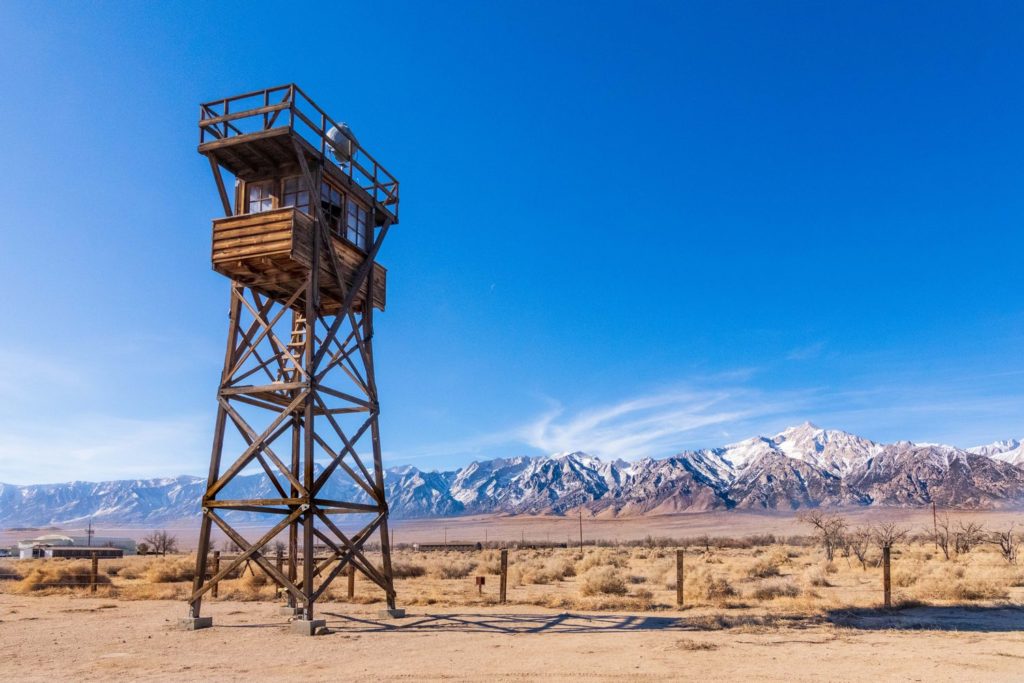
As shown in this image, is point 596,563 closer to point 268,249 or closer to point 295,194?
point 295,194

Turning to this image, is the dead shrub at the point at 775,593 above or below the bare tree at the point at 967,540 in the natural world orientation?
above

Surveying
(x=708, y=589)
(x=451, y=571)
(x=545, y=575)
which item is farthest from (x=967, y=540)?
(x=451, y=571)

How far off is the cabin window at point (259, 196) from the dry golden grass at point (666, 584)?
385 inches

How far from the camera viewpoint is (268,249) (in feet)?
52.0

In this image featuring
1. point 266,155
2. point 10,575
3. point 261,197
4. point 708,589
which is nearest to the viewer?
point 266,155

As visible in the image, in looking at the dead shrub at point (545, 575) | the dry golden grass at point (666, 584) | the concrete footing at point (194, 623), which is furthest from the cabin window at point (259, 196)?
the dead shrub at point (545, 575)

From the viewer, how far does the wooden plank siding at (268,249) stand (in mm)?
15828

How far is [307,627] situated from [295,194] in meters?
8.42

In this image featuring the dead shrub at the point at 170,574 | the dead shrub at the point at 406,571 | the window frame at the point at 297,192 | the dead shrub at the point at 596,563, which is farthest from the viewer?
the dead shrub at the point at 596,563

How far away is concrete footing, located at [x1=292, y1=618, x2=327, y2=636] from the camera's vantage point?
577 inches

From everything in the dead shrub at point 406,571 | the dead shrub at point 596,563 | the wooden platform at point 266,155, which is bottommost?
the dead shrub at point 596,563

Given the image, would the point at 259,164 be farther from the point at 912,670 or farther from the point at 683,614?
the point at 912,670

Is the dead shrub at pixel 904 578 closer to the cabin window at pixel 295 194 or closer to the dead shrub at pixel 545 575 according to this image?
the dead shrub at pixel 545 575

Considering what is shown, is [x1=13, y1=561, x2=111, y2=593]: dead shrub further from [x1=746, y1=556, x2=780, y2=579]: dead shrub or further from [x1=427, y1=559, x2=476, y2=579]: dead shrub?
[x1=746, y1=556, x2=780, y2=579]: dead shrub
